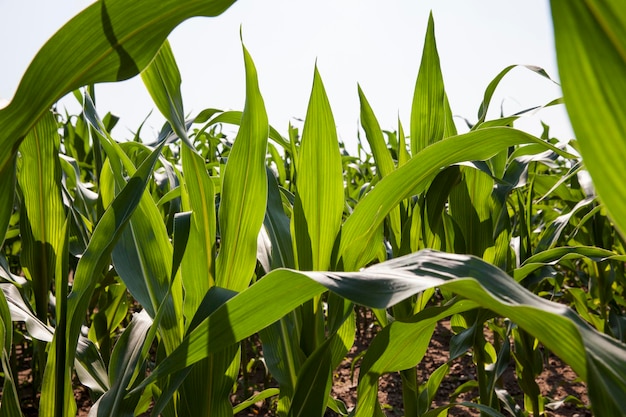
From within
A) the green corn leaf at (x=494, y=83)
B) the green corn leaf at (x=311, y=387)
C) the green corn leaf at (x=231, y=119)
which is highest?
the green corn leaf at (x=494, y=83)

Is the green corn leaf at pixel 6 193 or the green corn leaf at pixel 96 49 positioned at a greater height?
the green corn leaf at pixel 96 49

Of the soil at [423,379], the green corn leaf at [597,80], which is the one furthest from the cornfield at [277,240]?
the soil at [423,379]

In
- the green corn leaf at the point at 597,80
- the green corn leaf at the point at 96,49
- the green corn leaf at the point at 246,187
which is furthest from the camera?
the green corn leaf at the point at 246,187

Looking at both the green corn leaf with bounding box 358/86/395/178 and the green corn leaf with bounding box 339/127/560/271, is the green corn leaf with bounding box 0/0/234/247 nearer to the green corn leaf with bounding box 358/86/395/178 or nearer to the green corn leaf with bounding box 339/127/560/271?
the green corn leaf with bounding box 339/127/560/271

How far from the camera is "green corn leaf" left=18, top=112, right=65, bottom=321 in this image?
2.76 ft

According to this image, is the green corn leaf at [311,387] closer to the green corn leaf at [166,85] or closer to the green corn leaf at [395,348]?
the green corn leaf at [395,348]

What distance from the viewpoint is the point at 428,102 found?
0.91m

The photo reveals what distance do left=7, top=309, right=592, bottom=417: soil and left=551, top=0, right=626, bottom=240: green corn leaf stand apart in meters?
1.37

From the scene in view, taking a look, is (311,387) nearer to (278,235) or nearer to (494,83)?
(278,235)

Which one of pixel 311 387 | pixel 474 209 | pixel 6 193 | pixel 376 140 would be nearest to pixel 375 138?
pixel 376 140

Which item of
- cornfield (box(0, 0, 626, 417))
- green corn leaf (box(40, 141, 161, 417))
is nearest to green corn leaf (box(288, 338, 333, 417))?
cornfield (box(0, 0, 626, 417))

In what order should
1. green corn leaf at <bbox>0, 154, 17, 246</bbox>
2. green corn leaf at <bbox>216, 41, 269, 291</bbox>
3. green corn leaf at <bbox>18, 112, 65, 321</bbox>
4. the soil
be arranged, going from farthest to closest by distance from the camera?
the soil → green corn leaf at <bbox>18, 112, 65, 321</bbox> → green corn leaf at <bbox>216, 41, 269, 291</bbox> → green corn leaf at <bbox>0, 154, 17, 246</bbox>

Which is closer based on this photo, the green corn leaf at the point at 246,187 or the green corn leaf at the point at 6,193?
the green corn leaf at the point at 6,193

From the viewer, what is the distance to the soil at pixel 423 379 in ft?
5.64
